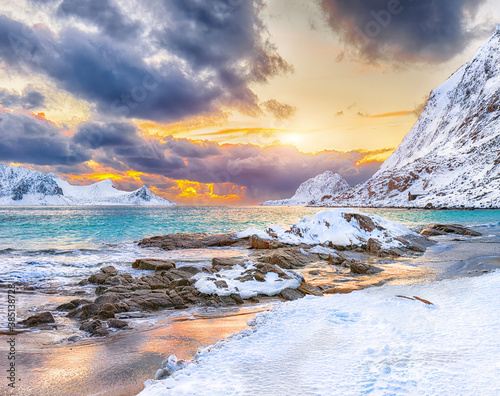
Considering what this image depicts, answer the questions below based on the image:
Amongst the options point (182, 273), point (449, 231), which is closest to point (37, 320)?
point (182, 273)

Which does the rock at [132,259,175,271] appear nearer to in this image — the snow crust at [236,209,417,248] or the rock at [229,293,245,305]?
the rock at [229,293,245,305]

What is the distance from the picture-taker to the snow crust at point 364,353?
3.68m

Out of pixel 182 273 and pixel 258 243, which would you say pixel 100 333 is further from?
pixel 258 243

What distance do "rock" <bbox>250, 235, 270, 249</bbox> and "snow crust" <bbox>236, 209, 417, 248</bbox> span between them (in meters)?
0.45

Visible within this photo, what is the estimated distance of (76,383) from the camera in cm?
481

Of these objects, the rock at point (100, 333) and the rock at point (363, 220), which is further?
the rock at point (363, 220)

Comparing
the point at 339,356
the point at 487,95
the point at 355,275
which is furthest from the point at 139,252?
the point at 487,95

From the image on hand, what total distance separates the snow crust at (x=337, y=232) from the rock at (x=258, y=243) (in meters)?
0.45

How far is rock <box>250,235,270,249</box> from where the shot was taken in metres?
24.8

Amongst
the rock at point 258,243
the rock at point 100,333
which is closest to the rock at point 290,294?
the rock at point 100,333

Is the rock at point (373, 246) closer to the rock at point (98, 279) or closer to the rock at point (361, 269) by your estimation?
the rock at point (361, 269)

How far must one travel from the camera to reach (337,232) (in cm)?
2439

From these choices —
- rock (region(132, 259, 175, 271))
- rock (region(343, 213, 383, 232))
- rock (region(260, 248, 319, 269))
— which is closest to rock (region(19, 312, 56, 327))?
rock (region(132, 259, 175, 271))

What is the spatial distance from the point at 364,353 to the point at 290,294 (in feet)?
19.6
